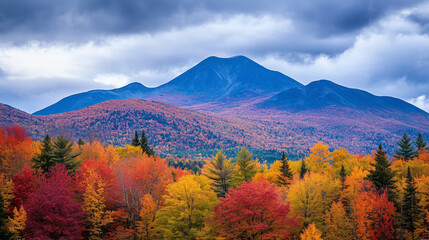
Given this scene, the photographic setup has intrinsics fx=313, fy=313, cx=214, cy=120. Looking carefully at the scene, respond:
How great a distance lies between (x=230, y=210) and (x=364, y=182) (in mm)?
26187

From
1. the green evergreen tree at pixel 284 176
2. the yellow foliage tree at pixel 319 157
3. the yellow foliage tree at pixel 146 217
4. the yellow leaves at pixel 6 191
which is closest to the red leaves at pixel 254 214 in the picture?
the yellow foliage tree at pixel 146 217

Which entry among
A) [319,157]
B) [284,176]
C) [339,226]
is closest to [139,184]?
[284,176]

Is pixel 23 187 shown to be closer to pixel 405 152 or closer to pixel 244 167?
pixel 244 167

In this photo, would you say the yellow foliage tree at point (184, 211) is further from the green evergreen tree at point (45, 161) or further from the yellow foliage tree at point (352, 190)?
the yellow foliage tree at point (352, 190)

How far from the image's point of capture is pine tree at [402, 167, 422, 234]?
43.2 meters

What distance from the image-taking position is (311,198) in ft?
156

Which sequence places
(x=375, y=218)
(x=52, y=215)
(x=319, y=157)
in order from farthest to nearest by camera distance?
(x=319, y=157)
(x=375, y=218)
(x=52, y=215)

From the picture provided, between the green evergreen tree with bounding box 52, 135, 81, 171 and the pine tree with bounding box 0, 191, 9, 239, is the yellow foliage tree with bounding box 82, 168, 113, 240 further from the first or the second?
the pine tree with bounding box 0, 191, 9, 239

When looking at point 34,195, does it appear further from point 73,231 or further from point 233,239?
point 233,239

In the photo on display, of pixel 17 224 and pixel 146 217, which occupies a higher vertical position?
pixel 17 224

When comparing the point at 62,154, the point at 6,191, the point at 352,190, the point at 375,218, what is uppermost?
the point at 62,154

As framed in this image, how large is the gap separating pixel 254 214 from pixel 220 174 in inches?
531

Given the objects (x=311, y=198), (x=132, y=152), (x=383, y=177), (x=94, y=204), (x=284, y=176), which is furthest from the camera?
(x=132, y=152)

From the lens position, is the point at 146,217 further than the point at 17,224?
Yes
